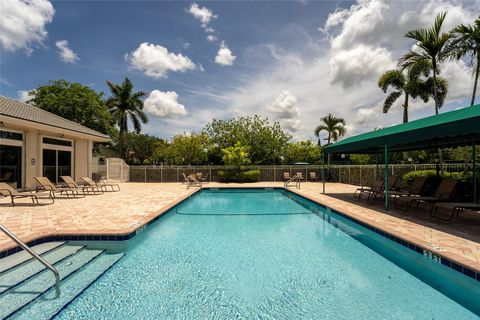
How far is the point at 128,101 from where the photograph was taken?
106 ft

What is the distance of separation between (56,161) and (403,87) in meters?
24.8

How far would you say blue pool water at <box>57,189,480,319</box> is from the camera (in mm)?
3469

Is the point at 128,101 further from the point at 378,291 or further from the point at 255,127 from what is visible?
the point at 378,291

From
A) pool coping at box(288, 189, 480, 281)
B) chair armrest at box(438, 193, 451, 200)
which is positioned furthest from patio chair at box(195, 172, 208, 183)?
chair armrest at box(438, 193, 451, 200)

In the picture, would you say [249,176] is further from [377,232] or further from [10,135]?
[377,232]

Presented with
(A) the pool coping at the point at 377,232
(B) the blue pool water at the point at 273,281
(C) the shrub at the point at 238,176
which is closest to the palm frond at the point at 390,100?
(C) the shrub at the point at 238,176

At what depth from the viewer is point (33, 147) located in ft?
43.7

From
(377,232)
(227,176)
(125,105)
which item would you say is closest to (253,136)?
(227,176)

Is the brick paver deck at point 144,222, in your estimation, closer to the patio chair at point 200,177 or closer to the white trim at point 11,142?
the white trim at point 11,142

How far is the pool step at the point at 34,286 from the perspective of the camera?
11.2 ft

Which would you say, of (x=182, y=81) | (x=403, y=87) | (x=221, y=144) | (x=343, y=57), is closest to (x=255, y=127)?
(x=221, y=144)

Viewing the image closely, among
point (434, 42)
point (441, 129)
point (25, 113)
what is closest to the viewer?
point (441, 129)

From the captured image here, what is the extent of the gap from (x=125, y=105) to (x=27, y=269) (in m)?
30.8

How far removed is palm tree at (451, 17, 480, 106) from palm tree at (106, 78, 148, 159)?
29994 millimetres
